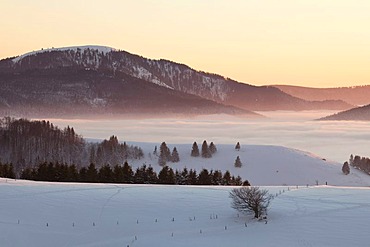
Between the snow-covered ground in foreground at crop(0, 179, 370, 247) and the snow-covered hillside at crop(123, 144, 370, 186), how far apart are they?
79.5 m

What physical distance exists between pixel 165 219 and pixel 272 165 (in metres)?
110

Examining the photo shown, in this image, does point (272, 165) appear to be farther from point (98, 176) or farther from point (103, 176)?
point (98, 176)

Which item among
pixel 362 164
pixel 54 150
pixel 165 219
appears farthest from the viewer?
pixel 362 164

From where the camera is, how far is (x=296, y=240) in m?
32.1

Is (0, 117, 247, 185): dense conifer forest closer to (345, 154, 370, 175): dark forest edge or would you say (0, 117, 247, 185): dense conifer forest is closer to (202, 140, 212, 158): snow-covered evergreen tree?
(202, 140, 212, 158): snow-covered evergreen tree

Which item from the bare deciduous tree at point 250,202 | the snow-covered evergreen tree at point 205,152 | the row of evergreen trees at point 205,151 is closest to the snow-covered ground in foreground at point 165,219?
the bare deciduous tree at point 250,202

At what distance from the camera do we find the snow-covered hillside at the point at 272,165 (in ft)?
420

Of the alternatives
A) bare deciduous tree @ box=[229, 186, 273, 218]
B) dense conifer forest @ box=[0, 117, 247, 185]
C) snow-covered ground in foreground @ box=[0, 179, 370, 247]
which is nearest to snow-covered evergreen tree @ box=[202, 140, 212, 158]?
dense conifer forest @ box=[0, 117, 247, 185]

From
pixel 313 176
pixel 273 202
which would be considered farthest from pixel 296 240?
pixel 313 176

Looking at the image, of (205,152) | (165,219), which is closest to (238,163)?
(205,152)

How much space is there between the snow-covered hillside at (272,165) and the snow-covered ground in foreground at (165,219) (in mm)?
79508

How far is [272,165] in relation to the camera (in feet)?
474

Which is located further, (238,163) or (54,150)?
(54,150)

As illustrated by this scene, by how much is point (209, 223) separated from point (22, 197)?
692 inches
